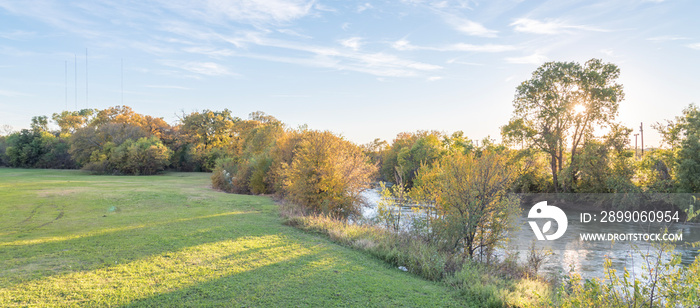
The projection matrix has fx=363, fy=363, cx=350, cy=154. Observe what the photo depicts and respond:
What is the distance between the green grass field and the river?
4946 mm

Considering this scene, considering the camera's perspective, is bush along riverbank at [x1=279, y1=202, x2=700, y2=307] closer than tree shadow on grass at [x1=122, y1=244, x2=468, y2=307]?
Yes

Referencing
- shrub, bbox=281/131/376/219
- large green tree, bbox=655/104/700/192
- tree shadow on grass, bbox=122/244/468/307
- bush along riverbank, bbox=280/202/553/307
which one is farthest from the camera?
large green tree, bbox=655/104/700/192

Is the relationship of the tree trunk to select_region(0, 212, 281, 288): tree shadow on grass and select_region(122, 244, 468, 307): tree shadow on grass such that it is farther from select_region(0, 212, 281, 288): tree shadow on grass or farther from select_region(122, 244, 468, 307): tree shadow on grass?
select_region(122, 244, 468, 307): tree shadow on grass

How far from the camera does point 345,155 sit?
19766 millimetres

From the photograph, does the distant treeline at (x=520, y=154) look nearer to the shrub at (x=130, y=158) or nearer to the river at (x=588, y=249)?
the shrub at (x=130, y=158)

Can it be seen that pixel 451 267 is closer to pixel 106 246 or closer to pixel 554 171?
pixel 106 246

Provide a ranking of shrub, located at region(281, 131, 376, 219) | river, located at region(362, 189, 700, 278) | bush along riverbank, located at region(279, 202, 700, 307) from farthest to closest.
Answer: shrub, located at region(281, 131, 376, 219), river, located at region(362, 189, 700, 278), bush along riverbank, located at region(279, 202, 700, 307)

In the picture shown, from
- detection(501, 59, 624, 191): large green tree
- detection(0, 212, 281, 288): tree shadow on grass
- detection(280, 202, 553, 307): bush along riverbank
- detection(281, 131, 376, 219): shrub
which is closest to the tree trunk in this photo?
detection(501, 59, 624, 191): large green tree

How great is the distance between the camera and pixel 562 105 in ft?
107

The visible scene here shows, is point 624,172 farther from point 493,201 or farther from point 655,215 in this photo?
Answer: point 493,201

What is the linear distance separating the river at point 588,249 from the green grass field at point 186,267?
4946mm

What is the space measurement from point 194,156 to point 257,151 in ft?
83.0

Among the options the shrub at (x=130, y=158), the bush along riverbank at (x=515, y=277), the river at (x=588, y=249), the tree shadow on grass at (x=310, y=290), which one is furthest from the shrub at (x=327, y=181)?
the shrub at (x=130, y=158)

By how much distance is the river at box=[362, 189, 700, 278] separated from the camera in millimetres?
13289
